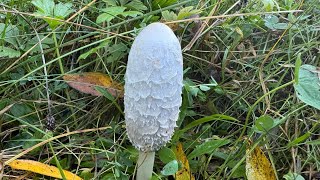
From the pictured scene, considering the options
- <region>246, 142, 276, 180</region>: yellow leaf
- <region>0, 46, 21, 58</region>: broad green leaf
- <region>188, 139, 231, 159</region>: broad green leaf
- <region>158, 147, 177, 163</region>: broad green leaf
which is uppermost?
<region>0, 46, 21, 58</region>: broad green leaf

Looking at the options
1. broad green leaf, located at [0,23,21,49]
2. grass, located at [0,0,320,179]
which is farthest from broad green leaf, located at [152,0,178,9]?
broad green leaf, located at [0,23,21,49]

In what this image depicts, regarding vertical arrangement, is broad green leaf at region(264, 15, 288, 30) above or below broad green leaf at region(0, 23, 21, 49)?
below

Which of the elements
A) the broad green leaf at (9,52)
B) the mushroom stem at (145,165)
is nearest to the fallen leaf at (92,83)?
the broad green leaf at (9,52)

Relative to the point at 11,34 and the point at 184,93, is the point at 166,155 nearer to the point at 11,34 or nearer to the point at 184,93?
the point at 184,93

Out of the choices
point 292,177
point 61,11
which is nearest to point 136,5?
point 61,11

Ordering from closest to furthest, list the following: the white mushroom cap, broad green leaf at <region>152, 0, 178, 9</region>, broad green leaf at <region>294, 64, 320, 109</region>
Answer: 1. the white mushroom cap
2. broad green leaf at <region>294, 64, 320, 109</region>
3. broad green leaf at <region>152, 0, 178, 9</region>

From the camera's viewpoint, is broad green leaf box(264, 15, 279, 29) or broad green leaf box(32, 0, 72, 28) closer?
broad green leaf box(32, 0, 72, 28)

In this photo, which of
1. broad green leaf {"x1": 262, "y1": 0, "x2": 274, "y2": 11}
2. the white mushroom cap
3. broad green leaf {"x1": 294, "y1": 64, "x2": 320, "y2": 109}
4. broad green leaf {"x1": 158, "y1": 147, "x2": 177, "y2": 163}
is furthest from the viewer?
broad green leaf {"x1": 262, "y1": 0, "x2": 274, "y2": 11}

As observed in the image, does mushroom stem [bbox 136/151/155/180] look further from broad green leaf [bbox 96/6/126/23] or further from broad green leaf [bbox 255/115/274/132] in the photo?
broad green leaf [bbox 96/6/126/23]
